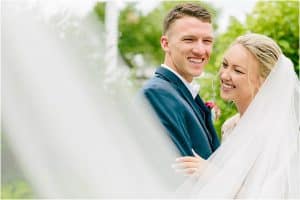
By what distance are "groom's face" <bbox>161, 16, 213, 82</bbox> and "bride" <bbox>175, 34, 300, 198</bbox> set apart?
0.14 metres

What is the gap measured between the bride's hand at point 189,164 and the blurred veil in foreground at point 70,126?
35 millimetres

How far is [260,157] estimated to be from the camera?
9.00 feet

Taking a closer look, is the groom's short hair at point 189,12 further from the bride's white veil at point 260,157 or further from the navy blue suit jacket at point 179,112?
the bride's white veil at point 260,157

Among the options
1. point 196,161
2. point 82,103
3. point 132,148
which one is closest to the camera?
point 82,103

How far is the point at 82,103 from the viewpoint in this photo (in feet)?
7.43

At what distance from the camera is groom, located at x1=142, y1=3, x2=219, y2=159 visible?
261 centimetres

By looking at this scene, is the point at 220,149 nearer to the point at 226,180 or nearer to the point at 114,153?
the point at 226,180

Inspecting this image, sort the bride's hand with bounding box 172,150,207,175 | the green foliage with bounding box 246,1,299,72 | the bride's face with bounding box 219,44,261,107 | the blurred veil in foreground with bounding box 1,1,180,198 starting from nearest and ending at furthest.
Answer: the blurred veil in foreground with bounding box 1,1,180,198
the bride's hand with bounding box 172,150,207,175
the bride's face with bounding box 219,44,261,107
the green foliage with bounding box 246,1,299,72

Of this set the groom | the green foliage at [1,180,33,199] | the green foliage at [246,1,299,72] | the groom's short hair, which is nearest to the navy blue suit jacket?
the groom

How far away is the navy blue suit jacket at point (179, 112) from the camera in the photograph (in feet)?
8.50

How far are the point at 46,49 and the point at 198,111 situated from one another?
762 millimetres

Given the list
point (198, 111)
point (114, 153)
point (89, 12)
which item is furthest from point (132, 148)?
point (89, 12)

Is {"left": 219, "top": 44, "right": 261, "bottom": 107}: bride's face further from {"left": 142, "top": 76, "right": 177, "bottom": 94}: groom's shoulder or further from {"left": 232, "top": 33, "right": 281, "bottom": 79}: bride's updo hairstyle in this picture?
{"left": 142, "top": 76, "right": 177, "bottom": 94}: groom's shoulder

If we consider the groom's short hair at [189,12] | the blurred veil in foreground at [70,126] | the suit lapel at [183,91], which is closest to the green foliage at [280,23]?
the groom's short hair at [189,12]
